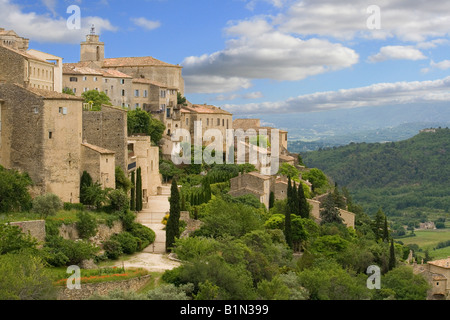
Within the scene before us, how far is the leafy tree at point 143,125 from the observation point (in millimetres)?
57344

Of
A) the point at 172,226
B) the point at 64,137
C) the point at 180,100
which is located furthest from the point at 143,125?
the point at 172,226

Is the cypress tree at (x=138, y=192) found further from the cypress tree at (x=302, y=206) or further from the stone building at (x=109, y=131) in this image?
the cypress tree at (x=302, y=206)

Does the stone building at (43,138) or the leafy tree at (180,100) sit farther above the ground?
the leafy tree at (180,100)

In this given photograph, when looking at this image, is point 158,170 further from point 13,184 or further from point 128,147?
point 13,184

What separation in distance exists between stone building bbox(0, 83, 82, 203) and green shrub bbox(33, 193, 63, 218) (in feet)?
5.92

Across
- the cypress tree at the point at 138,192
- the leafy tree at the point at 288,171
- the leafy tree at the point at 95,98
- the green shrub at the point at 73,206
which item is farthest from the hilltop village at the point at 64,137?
the leafy tree at the point at 95,98

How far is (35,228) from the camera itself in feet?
105

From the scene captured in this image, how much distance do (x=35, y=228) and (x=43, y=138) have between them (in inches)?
245

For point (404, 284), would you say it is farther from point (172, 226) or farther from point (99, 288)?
point (99, 288)

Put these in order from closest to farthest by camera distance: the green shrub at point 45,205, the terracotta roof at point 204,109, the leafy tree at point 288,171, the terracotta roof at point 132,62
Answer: the green shrub at point 45,205
the leafy tree at point 288,171
the terracotta roof at point 204,109
the terracotta roof at point 132,62

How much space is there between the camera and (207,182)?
169ft

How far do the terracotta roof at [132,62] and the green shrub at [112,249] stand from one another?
4009cm

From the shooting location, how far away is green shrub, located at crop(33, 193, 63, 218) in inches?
1348
